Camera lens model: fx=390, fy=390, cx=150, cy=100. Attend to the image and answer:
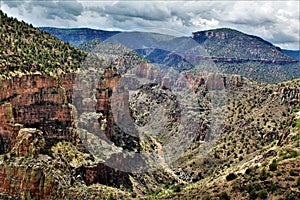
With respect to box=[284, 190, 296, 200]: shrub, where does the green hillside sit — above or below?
above

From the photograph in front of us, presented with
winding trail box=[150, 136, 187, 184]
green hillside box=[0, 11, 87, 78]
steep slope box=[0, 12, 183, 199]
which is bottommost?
winding trail box=[150, 136, 187, 184]

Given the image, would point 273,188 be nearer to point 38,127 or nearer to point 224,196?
point 224,196

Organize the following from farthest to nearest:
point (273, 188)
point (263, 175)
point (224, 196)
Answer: point (263, 175), point (224, 196), point (273, 188)

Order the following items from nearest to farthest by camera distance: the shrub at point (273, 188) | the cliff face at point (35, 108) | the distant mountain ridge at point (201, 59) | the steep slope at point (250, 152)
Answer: the shrub at point (273, 188)
the steep slope at point (250, 152)
the cliff face at point (35, 108)
the distant mountain ridge at point (201, 59)

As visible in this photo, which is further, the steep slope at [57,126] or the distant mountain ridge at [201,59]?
the distant mountain ridge at [201,59]

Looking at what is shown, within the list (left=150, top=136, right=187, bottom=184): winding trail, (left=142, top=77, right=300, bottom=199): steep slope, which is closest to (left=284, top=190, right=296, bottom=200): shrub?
(left=142, top=77, right=300, bottom=199): steep slope

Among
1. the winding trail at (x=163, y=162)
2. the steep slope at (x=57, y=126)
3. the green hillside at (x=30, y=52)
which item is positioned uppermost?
the green hillside at (x=30, y=52)

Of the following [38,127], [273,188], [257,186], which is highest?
[273,188]

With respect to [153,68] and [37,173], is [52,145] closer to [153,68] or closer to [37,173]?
[37,173]

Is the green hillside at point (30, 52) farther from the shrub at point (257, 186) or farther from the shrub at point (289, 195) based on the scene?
the shrub at point (289, 195)

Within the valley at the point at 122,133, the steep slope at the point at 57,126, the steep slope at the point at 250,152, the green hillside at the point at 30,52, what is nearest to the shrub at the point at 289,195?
the steep slope at the point at 250,152

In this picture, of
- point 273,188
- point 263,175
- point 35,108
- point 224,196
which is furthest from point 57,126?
point 273,188

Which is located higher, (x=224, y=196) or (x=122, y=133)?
(x=224, y=196)

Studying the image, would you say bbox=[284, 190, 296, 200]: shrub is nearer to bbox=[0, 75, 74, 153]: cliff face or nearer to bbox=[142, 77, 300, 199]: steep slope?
bbox=[142, 77, 300, 199]: steep slope
